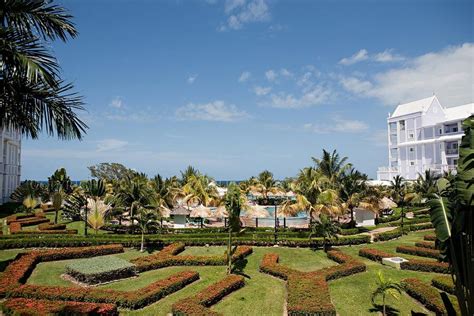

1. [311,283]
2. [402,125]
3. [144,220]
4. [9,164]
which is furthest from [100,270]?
[402,125]

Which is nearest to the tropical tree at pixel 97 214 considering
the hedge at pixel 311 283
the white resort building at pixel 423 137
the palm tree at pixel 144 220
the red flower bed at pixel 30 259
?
the palm tree at pixel 144 220

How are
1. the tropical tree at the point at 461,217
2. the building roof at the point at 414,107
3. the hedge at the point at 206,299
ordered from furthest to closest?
the building roof at the point at 414,107 < the hedge at the point at 206,299 < the tropical tree at the point at 461,217

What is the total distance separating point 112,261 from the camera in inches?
745

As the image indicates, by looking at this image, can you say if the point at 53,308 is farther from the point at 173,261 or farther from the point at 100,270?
the point at 173,261

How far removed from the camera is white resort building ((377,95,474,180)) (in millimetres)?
53219

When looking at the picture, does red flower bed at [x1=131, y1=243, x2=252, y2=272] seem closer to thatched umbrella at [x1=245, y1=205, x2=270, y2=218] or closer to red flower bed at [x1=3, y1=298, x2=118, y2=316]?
red flower bed at [x1=3, y1=298, x2=118, y2=316]

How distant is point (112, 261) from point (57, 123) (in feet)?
39.7

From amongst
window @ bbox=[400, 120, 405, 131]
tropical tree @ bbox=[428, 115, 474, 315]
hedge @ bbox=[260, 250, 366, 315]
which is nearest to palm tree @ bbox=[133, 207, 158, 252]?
hedge @ bbox=[260, 250, 366, 315]

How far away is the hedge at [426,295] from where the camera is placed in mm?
13305

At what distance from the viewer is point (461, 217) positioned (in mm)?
7605

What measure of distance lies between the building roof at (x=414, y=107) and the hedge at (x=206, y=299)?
54171 millimetres

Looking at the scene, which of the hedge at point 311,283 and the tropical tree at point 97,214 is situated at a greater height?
the tropical tree at point 97,214

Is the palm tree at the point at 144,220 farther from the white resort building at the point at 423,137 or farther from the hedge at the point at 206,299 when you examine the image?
the white resort building at the point at 423,137

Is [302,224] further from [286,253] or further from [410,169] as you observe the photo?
[410,169]
